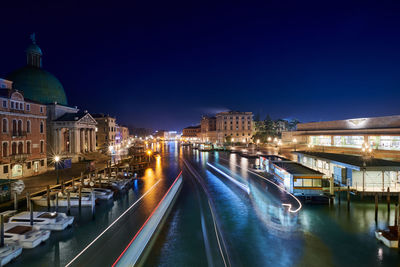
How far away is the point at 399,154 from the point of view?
35969 millimetres

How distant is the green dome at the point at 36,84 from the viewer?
5425 cm

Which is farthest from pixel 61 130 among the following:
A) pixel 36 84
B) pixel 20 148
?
pixel 20 148

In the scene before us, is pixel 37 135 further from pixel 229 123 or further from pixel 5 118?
pixel 229 123

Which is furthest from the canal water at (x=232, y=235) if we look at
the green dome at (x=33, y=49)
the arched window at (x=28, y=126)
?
the green dome at (x=33, y=49)

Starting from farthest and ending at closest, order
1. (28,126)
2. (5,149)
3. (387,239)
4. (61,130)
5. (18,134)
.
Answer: (61,130), (28,126), (18,134), (5,149), (387,239)

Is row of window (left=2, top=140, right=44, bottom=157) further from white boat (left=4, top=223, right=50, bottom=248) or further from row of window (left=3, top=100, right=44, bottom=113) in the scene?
white boat (left=4, top=223, right=50, bottom=248)

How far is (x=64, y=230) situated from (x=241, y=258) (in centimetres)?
1784

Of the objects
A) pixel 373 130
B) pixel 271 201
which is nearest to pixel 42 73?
pixel 271 201

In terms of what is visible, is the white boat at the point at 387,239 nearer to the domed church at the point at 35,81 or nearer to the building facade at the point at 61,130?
the building facade at the point at 61,130

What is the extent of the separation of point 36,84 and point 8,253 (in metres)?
52.3

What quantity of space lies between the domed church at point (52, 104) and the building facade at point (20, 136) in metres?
12.0

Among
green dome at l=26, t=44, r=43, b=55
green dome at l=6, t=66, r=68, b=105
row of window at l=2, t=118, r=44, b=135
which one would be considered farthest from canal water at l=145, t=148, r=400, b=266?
green dome at l=26, t=44, r=43, b=55

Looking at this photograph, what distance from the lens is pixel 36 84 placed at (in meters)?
55.7

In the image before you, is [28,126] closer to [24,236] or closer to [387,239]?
[24,236]
